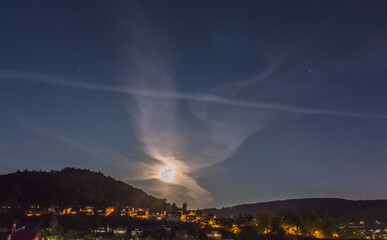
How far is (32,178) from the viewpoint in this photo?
10725cm

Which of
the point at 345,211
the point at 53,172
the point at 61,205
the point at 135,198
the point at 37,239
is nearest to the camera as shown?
the point at 37,239

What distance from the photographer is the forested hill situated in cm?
9303

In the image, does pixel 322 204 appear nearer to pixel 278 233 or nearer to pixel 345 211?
pixel 345 211

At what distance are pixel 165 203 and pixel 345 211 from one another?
71861 millimetres

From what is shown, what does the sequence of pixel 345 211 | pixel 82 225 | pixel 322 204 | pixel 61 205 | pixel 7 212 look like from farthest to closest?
1. pixel 322 204
2. pixel 345 211
3. pixel 61 205
4. pixel 7 212
5. pixel 82 225

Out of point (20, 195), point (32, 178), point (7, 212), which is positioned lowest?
point (7, 212)

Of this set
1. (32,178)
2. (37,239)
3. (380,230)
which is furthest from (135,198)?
(37,239)

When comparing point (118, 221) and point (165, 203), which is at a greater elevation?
point (165, 203)

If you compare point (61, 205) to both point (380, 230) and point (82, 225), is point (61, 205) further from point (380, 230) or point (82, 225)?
point (380, 230)

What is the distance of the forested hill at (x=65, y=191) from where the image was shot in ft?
305

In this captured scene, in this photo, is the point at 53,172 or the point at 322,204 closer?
the point at 322,204

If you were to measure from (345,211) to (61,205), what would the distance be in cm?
8009

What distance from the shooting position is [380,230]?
244 feet

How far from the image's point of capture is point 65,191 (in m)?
103
